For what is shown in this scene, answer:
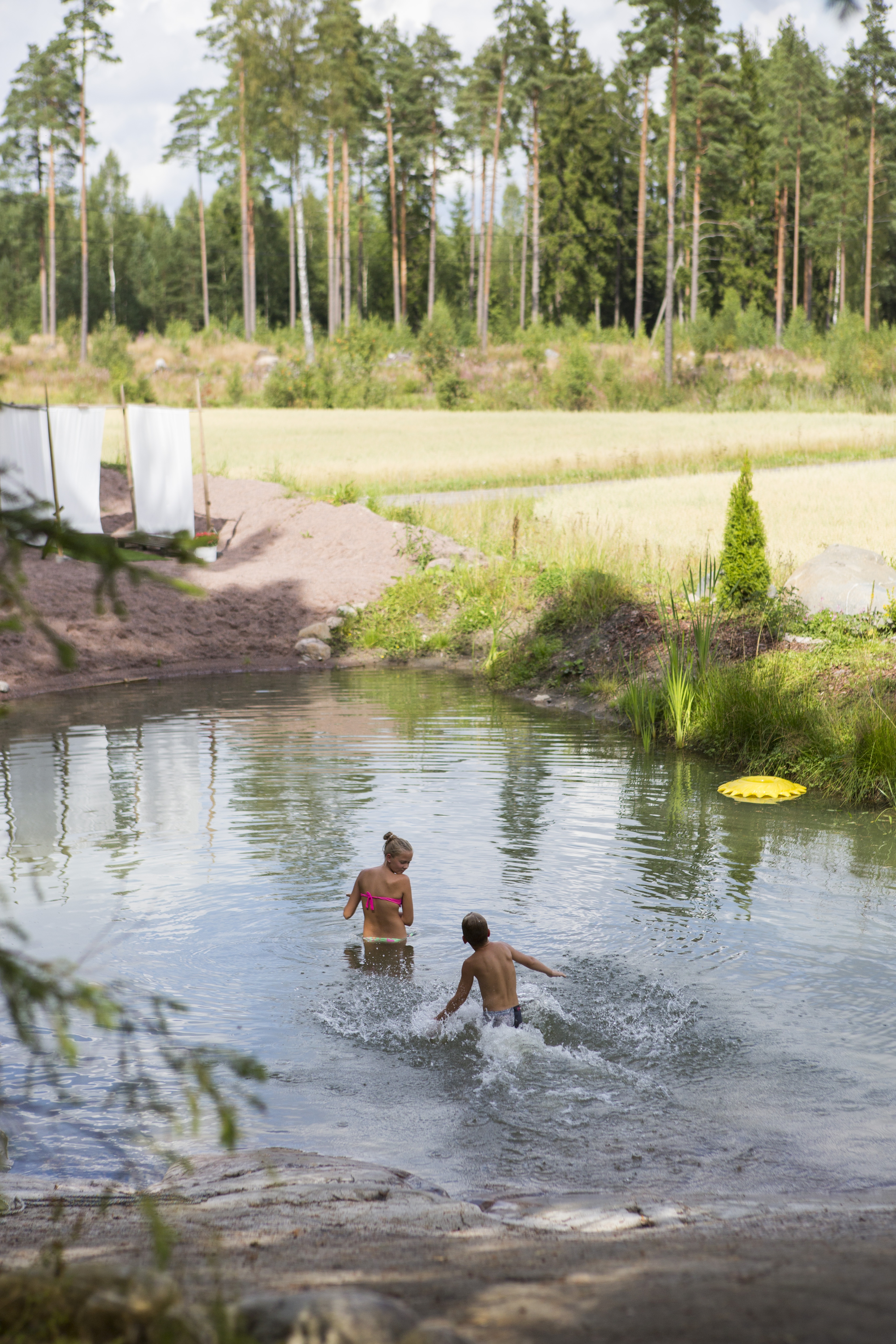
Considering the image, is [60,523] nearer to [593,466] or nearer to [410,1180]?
[410,1180]

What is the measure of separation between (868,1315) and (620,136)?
78524 millimetres

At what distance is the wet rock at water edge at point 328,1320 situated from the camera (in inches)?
94.0

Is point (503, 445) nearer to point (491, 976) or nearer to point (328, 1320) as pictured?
point (491, 976)

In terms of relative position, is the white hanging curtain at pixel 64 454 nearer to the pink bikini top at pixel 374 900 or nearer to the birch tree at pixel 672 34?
the pink bikini top at pixel 374 900

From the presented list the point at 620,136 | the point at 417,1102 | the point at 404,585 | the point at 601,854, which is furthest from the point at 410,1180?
the point at 620,136

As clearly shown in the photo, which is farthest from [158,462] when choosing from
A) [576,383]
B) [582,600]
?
[576,383]

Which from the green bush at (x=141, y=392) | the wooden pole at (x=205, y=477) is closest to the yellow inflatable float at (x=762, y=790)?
the wooden pole at (x=205, y=477)

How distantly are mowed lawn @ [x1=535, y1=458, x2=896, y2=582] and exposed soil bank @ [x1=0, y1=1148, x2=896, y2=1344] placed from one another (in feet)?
44.5

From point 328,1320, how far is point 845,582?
14.3 metres

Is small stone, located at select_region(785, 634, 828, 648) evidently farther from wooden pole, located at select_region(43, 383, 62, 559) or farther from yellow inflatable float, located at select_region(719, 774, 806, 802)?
wooden pole, located at select_region(43, 383, 62, 559)

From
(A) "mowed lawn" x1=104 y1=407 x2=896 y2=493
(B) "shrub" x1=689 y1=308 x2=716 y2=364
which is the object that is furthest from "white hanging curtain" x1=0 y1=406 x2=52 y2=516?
(B) "shrub" x1=689 y1=308 x2=716 y2=364

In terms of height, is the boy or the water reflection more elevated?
the boy

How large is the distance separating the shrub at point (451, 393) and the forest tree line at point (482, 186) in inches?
301

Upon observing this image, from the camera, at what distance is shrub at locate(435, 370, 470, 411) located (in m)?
53.6
